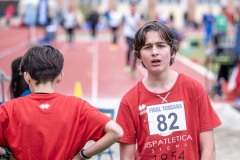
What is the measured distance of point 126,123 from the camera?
358 centimetres

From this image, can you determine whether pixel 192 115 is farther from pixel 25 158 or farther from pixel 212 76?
pixel 212 76

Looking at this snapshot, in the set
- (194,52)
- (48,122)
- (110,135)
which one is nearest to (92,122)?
(110,135)

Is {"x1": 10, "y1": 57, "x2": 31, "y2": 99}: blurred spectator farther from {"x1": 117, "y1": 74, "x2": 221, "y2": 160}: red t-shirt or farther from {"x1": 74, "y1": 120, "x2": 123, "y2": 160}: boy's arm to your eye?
{"x1": 74, "y1": 120, "x2": 123, "y2": 160}: boy's arm

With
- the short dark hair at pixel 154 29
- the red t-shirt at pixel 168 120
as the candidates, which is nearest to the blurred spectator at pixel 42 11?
the short dark hair at pixel 154 29

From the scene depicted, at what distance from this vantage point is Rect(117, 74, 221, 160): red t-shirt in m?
3.51

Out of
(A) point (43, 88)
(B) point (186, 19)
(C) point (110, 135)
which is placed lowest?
(B) point (186, 19)

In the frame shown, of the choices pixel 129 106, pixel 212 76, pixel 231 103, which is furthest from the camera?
pixel 212 76

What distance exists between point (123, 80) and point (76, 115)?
1324 cm

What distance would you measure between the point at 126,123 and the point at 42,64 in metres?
0.63

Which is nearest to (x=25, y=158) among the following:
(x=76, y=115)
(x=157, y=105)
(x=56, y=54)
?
(x=76, y=115)

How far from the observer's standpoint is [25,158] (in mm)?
3350

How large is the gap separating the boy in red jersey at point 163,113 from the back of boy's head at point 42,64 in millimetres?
489

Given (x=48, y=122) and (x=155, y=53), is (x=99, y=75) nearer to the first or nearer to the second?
(x=155, y=53)

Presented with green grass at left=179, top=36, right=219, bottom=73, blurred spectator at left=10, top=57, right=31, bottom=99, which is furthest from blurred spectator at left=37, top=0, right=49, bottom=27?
blurred spectator at left=10, top=57, right=31, bottom=99
